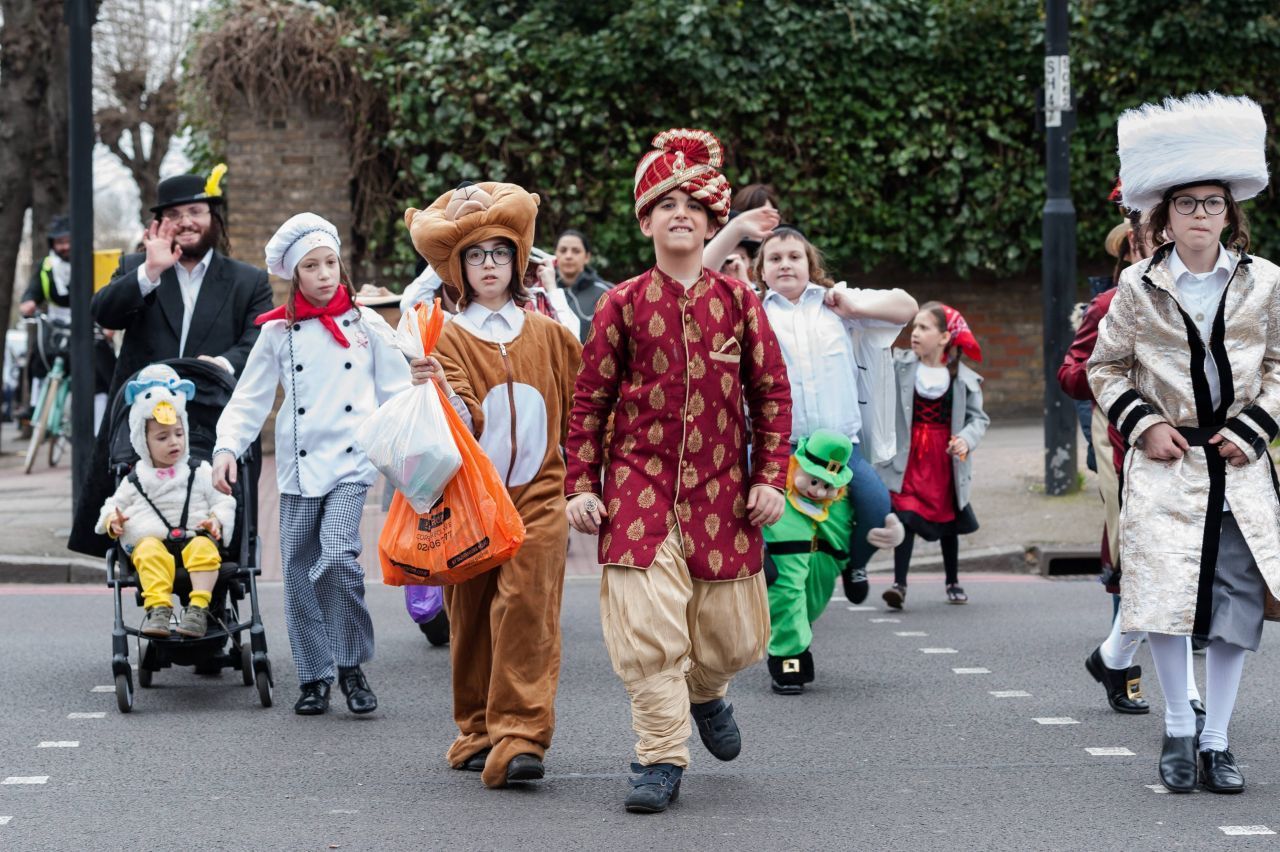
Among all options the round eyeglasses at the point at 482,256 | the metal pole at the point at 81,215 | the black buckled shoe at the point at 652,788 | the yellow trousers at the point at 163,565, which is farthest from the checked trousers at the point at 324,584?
the metal pole at the point at 81,215

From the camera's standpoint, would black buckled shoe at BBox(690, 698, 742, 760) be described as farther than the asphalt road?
Yes

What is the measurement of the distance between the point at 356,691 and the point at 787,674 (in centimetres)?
172

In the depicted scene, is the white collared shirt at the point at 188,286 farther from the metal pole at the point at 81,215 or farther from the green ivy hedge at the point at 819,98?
the green ivy hedge at the point at 819,98

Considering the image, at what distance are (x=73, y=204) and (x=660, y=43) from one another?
6.92 m

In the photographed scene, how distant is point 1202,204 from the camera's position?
5.50 metres

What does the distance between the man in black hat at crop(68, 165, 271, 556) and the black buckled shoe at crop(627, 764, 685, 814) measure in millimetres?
3219

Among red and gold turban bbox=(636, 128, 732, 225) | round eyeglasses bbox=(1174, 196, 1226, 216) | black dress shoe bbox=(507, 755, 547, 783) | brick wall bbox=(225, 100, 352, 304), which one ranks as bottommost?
black dress shoe bbox=(507, 755, 547, 783)

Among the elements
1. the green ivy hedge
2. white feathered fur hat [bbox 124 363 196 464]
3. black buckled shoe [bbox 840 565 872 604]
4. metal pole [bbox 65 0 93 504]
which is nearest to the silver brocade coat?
black buckled shoe [bbox 840 565 872 604]

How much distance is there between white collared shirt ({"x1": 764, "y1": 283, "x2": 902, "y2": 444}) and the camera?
24.1ft

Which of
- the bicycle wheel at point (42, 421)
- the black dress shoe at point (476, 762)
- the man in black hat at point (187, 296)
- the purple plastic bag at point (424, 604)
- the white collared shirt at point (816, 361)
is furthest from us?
the bicycle wheel at point (42, 421)

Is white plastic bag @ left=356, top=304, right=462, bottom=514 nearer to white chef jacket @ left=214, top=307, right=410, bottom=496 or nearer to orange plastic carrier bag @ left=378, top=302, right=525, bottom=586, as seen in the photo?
orange plastic carrier bag @ left=378, top=302, right=525, bottom=586

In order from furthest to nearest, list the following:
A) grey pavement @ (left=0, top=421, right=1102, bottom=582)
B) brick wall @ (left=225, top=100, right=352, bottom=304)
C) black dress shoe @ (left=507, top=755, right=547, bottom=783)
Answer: brick wall @ (left=225, top=100, right=352, bottom=304)
grey pavement @ (left=0, top=421, right=1102, bottom=582)
black dress shoe @ (left=507, top=755, right=547, bottom=783)

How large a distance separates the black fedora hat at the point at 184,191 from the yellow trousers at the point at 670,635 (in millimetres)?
3309

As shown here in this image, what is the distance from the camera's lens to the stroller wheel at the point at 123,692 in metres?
6.98
